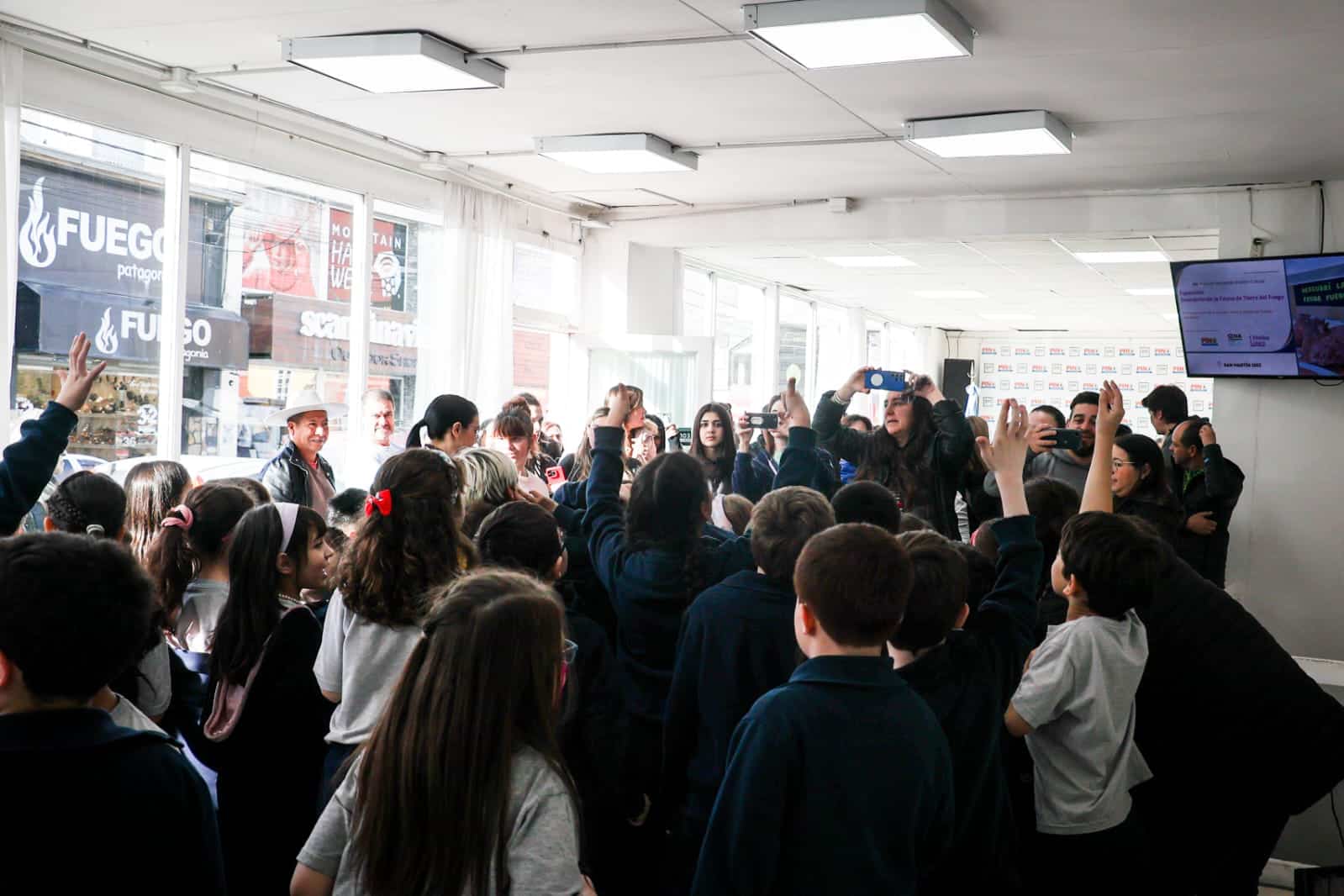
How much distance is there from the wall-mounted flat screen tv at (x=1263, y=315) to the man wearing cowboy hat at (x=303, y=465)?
497 centimetres

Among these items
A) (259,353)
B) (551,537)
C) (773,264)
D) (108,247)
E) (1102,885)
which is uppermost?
(773,264)

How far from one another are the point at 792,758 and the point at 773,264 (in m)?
9.62

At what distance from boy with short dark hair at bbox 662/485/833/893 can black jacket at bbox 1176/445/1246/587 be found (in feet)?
11.8

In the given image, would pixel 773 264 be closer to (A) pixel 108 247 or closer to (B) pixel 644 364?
(B) pixel 644 364

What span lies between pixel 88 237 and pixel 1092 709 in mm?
4972

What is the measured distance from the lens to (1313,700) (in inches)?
106

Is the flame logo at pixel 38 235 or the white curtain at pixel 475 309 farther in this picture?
the white curtain at pixel 475 309

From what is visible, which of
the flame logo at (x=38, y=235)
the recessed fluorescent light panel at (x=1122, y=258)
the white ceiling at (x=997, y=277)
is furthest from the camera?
the recessed fluorescent light panel at (x=1122, y=258)

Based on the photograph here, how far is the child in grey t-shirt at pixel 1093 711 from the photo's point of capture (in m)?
2.43

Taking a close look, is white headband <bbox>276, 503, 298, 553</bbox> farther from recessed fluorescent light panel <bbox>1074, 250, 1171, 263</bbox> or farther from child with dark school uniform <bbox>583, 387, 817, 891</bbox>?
recessed fluorescent light panel <bbox>1074, 250, 1171, 263</bbox>

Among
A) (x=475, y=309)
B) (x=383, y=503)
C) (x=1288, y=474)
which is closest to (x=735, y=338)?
(x=475, y=309)

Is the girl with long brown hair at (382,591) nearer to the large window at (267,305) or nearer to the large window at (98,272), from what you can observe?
the large window at (98,272)

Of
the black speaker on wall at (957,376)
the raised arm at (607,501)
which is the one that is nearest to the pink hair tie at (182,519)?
the raised arm at (607,501)

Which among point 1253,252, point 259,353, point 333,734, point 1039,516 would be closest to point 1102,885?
point 1039,516
